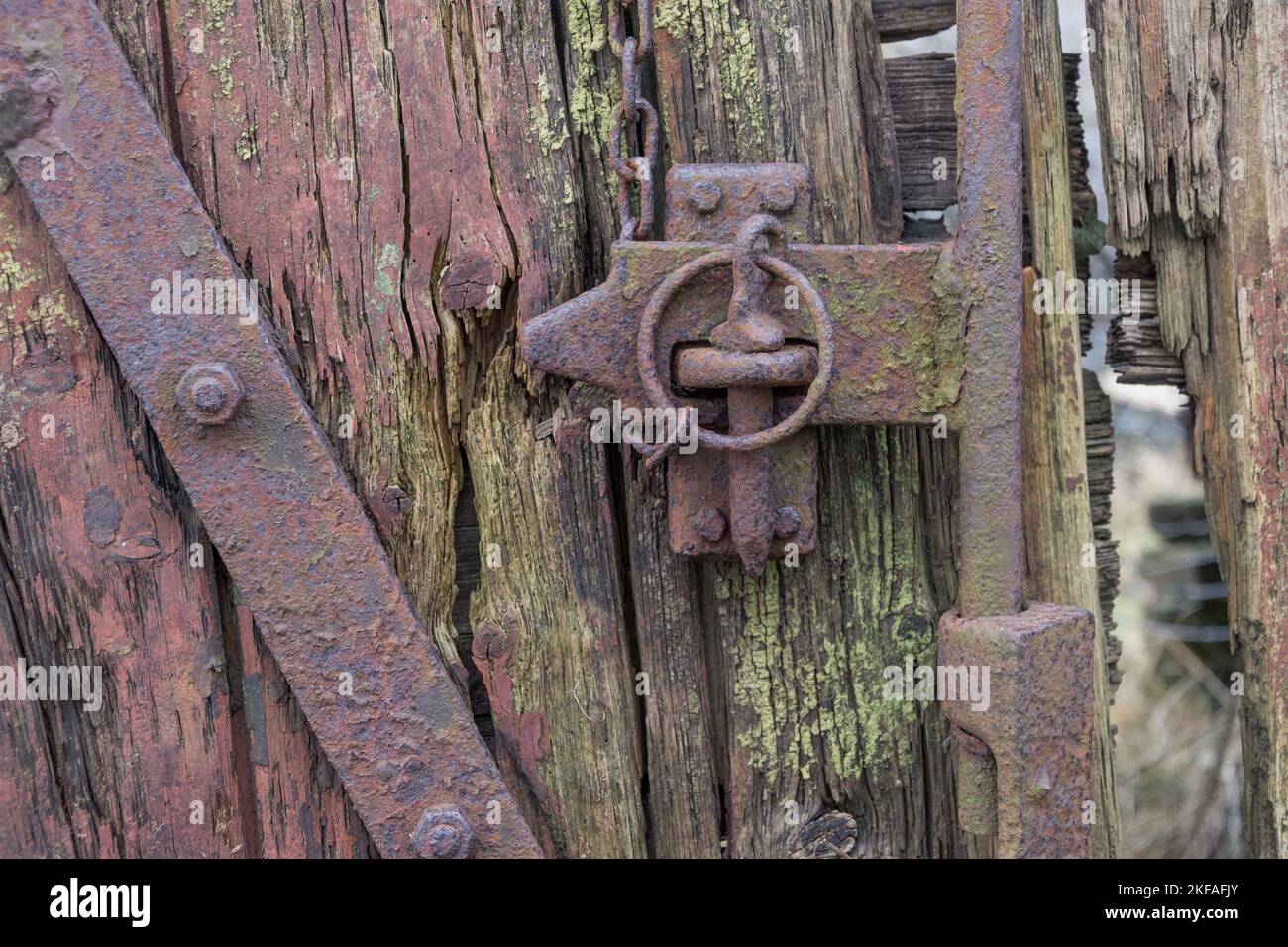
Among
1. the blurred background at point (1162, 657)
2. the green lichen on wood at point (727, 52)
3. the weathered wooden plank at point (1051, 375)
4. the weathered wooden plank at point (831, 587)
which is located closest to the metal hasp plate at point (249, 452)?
the weathered wooden plank at point (831, 587)

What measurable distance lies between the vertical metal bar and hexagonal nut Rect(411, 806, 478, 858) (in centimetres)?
64

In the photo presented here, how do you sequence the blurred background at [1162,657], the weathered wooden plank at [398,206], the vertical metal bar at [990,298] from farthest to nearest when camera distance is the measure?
the blurred background at [1162,657]
the weathered wooden plank at [398,206]
the vertical metal bar at [990,298]

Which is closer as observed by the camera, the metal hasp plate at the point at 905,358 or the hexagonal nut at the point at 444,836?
the metal hasp plate at the point at 905,358

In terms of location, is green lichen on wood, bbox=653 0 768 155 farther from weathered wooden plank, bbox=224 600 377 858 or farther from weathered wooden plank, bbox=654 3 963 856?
weathered wooden plank, bbox=224 600 377 858

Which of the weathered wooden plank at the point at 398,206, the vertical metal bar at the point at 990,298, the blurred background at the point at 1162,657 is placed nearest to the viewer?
the vertical metal bar at the point at 990,298

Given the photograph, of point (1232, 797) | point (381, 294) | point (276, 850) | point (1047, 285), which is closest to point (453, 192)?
point (381, 294)

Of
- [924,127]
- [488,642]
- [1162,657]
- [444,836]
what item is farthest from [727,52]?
[1162,657]

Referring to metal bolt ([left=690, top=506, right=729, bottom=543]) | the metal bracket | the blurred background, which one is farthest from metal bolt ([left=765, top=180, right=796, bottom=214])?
the blurred background

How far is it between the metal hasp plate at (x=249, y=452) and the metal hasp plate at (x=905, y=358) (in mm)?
323

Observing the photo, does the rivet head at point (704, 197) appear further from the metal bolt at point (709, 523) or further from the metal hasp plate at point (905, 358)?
the metal bolt at point (709, 523)

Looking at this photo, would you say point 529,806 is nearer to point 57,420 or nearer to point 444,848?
point 444,848

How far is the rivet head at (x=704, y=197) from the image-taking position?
1106mm

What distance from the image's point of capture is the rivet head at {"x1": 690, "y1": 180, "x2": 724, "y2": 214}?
3.63 feet

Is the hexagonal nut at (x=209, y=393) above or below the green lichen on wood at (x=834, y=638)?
above
